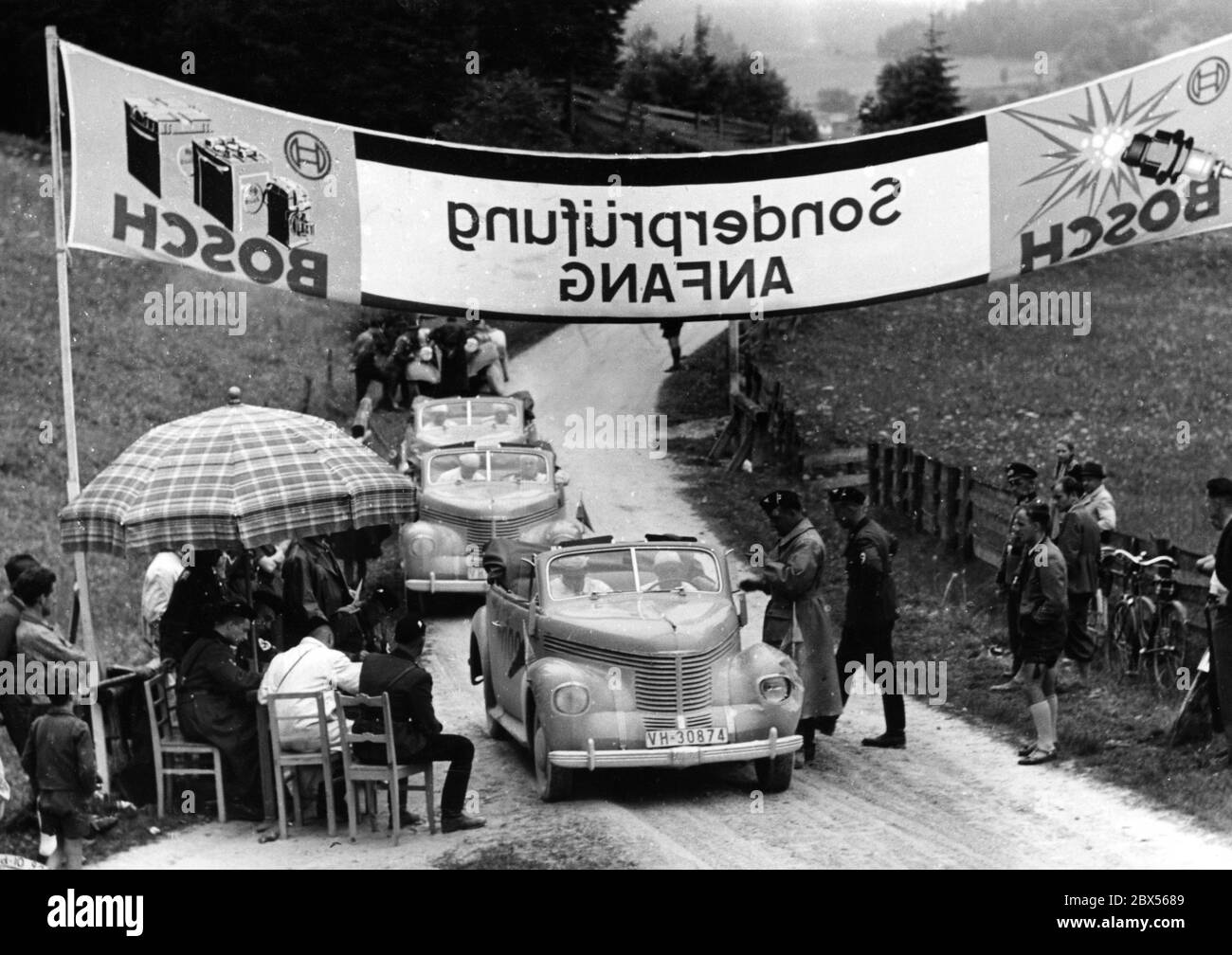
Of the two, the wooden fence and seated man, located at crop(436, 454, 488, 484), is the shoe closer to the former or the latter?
the wooden fence

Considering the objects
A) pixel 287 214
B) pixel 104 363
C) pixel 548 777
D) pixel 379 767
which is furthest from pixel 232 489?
pixel 104 363

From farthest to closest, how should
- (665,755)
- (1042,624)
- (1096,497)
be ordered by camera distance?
(1096,497) < (1042,624) < (665,755)

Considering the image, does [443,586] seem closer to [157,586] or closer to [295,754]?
[157,586]

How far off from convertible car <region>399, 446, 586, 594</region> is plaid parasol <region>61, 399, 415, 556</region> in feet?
18.3

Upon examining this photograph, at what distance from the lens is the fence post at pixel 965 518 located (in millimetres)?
19562

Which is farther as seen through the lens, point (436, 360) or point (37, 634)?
point (436, 360)

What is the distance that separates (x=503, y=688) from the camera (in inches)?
520

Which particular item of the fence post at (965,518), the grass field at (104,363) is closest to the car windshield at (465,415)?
the grass field at (104,363)

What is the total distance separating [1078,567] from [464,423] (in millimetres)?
10046

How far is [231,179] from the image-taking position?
956cm

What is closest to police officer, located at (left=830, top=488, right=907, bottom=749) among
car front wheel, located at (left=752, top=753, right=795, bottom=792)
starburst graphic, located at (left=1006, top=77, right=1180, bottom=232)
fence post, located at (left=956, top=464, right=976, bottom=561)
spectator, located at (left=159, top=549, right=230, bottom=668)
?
car front wheel, located at (left=752, top=753, right=795, bottom=792)

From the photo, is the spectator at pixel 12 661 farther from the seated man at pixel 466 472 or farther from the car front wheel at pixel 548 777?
the seated man at pixel 466 472
